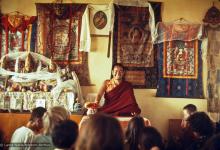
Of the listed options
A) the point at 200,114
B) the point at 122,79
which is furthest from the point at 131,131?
the point at 122,79

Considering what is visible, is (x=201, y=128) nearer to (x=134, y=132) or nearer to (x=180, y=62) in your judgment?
(x=134, y=132)

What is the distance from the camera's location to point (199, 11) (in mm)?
5902

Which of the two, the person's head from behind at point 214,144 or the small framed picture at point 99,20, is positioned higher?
the small framed picture at point 99,20

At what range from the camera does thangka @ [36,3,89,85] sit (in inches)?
229

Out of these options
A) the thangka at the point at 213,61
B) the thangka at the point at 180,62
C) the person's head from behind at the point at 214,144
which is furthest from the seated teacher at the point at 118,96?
the person's head from behind at the point at 214,144

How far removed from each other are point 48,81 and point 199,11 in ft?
9.21

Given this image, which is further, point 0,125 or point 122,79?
point 122,79

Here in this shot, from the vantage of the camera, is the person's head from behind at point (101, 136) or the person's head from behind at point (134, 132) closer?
the person's head from behind at point (101, 136)

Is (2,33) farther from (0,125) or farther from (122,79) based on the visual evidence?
(122,79)

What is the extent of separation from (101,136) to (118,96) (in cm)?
383

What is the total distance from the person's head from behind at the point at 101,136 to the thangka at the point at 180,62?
14.1 ft

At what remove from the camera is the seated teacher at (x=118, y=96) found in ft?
17.2

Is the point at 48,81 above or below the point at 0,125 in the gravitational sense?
above

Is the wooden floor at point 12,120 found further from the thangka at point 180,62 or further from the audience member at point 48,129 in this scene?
the audience member at point 48,129
